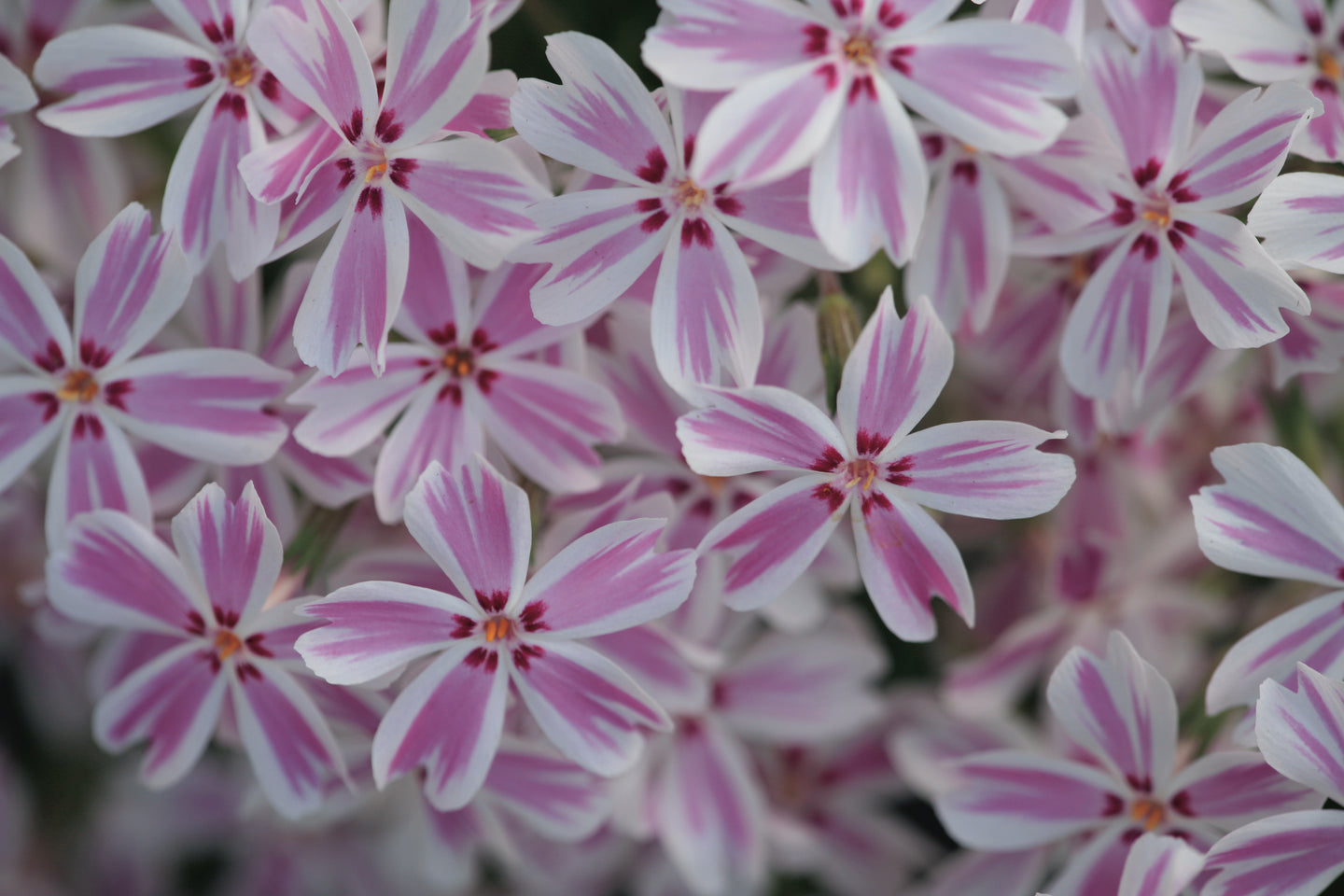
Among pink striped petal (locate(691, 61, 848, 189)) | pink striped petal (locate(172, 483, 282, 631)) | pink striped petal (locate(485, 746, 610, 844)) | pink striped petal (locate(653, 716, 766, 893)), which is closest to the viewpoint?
pink striped petal (locate(691, 61, 848, 189))

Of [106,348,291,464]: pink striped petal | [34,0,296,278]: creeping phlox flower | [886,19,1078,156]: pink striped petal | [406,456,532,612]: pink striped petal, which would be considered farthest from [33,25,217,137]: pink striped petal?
[886,19,1078,156]: pink striped petal

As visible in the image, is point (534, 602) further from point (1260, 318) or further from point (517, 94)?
point (1260, 318)

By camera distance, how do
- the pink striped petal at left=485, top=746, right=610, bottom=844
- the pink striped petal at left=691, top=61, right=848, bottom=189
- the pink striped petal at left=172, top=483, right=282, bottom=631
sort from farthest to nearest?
the pink striped petal at left=485, top=746, right=610, bottom=844 < the pink striped petal at left=172, top=483, right=282, bottom=631 < the pink striped petal at left=691, top=61, right=848, bottom=189

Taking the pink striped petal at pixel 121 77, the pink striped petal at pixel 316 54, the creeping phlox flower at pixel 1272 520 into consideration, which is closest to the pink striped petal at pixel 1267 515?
the creeping phlox flower at pixel 1272 520

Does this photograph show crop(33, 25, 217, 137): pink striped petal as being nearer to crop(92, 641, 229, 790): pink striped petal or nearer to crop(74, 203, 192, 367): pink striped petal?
crop(74, 203, 192, 367): pink striped petal

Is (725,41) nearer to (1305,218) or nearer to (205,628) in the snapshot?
(1305,218)

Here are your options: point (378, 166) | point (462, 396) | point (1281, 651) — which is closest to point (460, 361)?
point (462, 396)

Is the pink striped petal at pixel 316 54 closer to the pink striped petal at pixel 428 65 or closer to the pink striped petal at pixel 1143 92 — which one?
the pink striped petal at pixel 428 65
